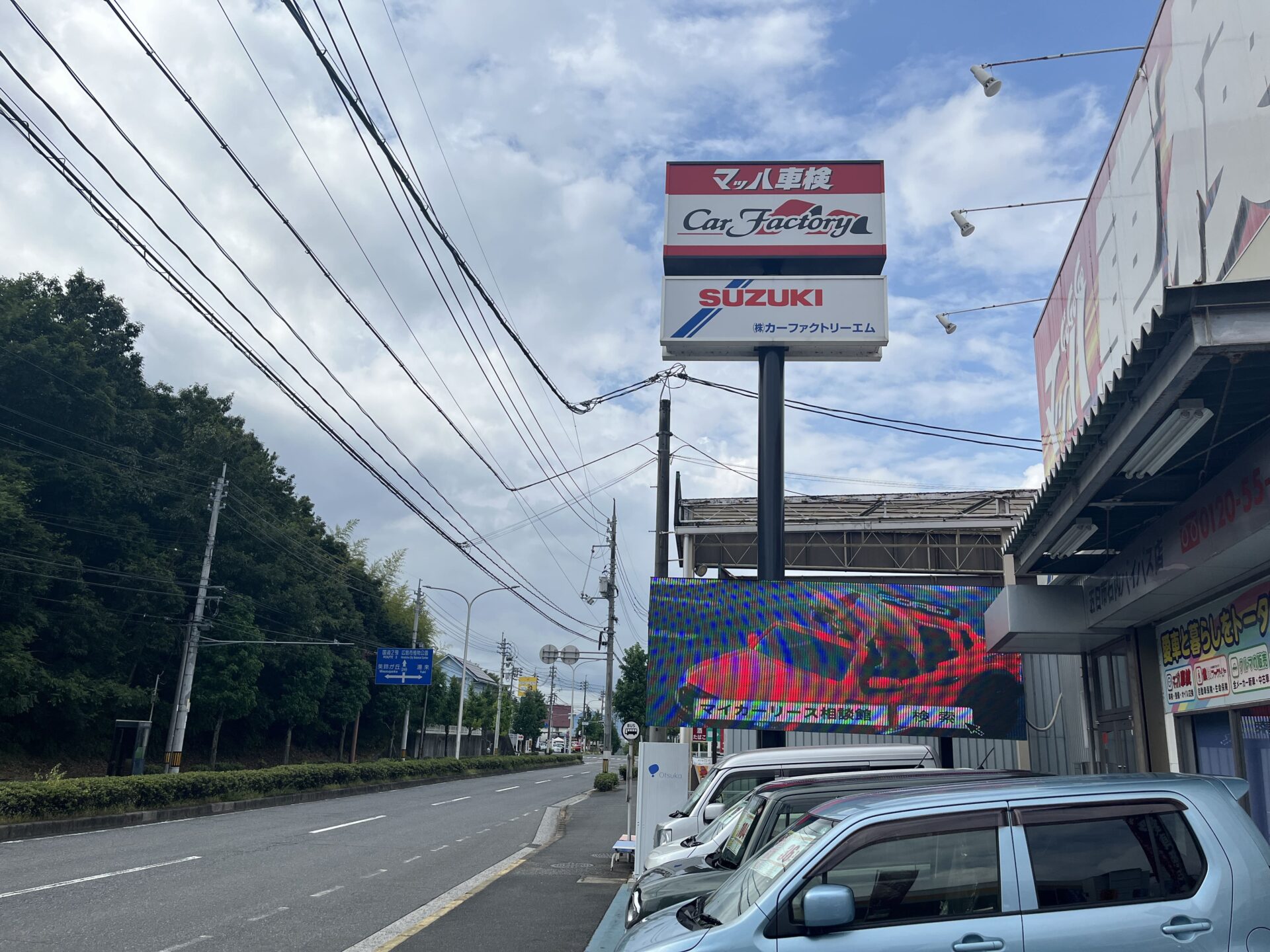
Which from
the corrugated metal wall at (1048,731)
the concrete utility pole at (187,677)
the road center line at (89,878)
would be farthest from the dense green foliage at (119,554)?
the corrugated metal wall at (1048,731)

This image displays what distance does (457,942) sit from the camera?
9.24 meters

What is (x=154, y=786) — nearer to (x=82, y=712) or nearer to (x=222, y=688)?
(x=82, y=712)

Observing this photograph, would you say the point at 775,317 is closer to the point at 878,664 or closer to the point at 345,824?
the point at 878,664

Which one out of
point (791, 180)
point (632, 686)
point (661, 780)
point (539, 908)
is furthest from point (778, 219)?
point (632, 686)

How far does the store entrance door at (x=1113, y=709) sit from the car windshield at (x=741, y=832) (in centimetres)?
505

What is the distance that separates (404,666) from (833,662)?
33.4m

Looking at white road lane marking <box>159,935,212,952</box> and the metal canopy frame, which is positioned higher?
the metal canopy frame

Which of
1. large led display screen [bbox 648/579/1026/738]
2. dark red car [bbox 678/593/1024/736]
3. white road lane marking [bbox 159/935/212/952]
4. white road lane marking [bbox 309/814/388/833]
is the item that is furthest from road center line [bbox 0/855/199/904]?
dark red car [bbox 678/593/1024/736]

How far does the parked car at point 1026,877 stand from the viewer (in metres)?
4.23

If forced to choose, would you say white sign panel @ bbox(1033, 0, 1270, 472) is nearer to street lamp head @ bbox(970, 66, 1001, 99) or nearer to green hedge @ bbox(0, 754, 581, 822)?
street lamp head @ bbox(970, 66, 1001, 99)

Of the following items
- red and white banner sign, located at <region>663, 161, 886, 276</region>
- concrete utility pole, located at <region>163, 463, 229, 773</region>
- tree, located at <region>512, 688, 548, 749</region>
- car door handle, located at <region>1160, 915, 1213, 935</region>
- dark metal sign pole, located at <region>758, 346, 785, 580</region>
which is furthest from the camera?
tree, located at <region>512, 688, 548, 749</region>

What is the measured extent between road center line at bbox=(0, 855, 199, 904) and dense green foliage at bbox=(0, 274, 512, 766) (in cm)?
1830

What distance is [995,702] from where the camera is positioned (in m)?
15.2

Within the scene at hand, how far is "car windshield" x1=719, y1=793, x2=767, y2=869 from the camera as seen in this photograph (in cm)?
779
